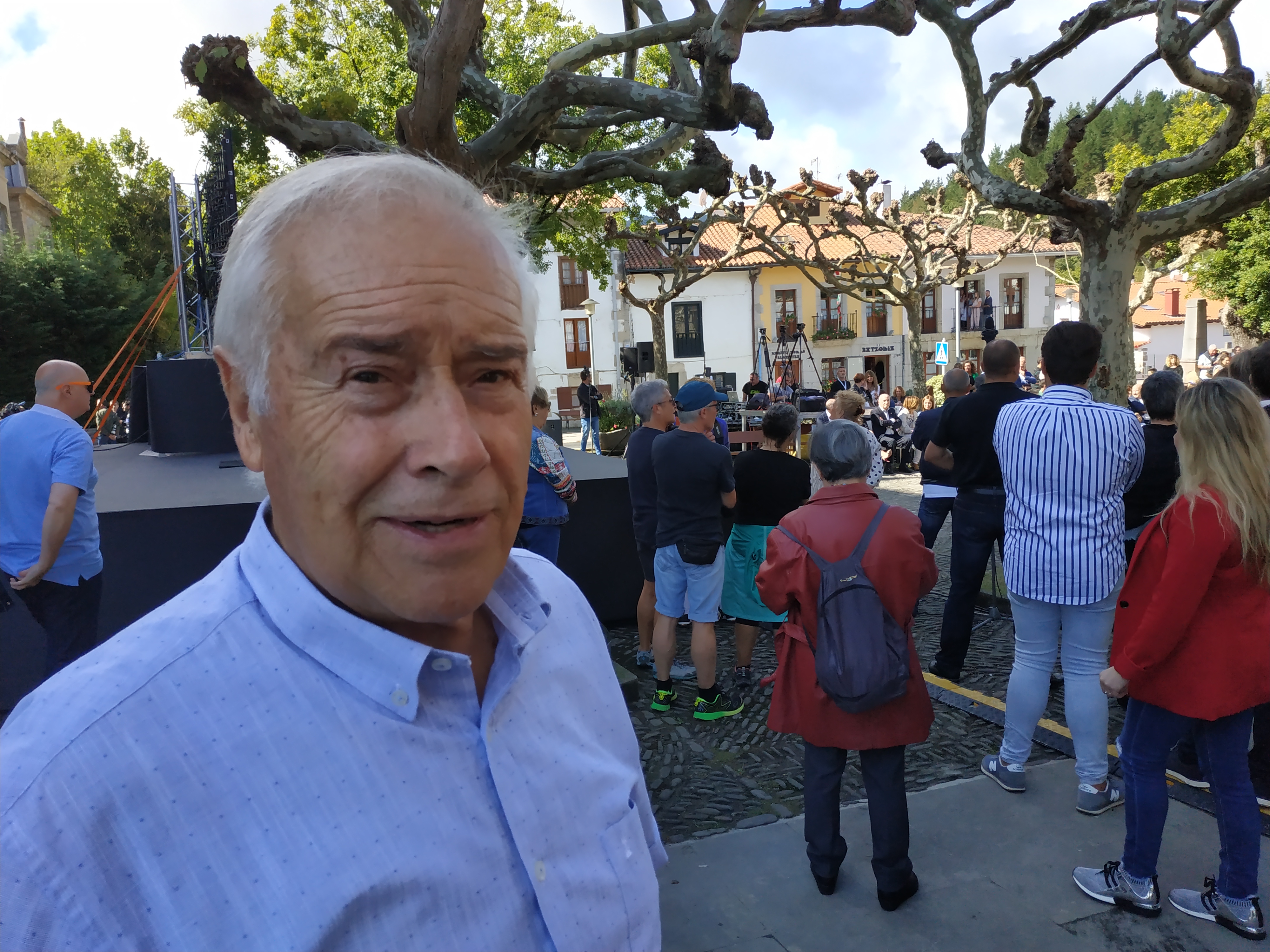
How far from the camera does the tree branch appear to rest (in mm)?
4422

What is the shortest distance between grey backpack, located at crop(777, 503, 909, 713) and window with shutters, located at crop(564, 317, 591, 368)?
37680 millimetres

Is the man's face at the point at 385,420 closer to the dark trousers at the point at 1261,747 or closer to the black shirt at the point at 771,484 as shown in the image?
the dark trousers at the point at 1261,747

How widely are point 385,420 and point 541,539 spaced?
4.56 metres

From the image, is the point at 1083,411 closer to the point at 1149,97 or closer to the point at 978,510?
the point at 978,510

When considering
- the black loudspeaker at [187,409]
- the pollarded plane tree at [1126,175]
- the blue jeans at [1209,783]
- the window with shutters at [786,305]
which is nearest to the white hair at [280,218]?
the blue jeans at [1209,783]

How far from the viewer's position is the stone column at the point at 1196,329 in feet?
112

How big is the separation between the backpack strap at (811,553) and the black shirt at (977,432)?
2315mm

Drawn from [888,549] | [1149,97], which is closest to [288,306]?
[888,549]

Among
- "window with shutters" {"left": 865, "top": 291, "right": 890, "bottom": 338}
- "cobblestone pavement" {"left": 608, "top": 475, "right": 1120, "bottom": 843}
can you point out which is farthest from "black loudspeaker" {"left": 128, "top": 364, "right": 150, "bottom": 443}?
"window with shutters" {"left": 865, "top": 291, "right": 890, "bottom": 338}

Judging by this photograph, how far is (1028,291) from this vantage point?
151ft

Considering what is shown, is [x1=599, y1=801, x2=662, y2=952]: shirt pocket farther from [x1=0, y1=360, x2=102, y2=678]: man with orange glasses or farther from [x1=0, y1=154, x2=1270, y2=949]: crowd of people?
[x1=0, y1=360, x2=102, y2=678]: man with orange glasses

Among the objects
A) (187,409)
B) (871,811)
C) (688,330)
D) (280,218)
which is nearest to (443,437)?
(280,218)

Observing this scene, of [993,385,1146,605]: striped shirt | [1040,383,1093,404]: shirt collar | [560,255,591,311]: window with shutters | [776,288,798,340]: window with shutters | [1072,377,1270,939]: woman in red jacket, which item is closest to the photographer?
[1072,377,1270,939]: woman in red jacket

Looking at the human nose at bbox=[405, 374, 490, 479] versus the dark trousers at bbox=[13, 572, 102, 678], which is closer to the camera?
the human nose at bbox=[405, 374, 490, 479]
